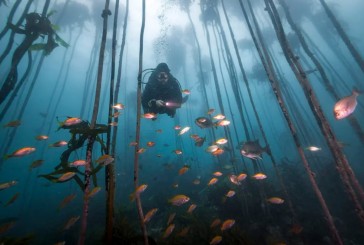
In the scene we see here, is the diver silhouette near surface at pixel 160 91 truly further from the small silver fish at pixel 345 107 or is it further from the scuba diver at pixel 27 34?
the small silver fish at pixel 345 107

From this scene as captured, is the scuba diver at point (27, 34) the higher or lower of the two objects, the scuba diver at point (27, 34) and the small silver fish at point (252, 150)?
the higher

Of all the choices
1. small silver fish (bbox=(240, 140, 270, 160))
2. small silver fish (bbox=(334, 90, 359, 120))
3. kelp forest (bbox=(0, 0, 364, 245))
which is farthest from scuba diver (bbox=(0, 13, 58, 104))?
small silver fish (bbox=(334, 90, 359, 120))

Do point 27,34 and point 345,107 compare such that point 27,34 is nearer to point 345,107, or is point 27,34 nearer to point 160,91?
point 160,91

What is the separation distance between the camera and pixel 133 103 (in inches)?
1716

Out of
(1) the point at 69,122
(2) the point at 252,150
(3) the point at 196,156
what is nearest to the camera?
(1) the point at 69,122

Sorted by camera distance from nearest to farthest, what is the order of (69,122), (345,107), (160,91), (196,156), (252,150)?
1. (345,107)
2. (69,122)
3. (252,150)
4. (160,91)
5. (196,156)

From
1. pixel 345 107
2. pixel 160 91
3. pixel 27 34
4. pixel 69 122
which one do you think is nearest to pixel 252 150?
pixel 345 107

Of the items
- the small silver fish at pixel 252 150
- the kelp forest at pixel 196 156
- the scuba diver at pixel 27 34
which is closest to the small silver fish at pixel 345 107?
the kelp forest at pixel 196 156

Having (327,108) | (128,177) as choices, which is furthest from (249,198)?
(327,108)

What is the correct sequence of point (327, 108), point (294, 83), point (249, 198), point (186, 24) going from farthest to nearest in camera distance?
point (294, 83), point (327, 108), point (186, 24), point (249, 198)

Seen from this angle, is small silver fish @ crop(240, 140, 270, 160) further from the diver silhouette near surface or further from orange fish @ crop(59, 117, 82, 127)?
orange fish @ crop(59, 117, 82, 127)

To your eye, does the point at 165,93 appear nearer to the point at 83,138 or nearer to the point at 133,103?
the point at 83,138

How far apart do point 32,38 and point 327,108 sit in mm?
63744

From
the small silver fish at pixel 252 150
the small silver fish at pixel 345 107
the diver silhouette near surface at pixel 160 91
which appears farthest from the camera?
the diver silhouette near surface at pixel 160 91
